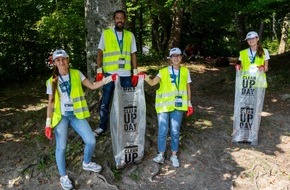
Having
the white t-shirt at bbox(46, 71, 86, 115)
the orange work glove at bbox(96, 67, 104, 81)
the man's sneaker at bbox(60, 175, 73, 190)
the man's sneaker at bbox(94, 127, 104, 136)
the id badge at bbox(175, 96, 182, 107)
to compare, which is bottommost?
the man's sneaker at bbox(60, 175, 73, 190)

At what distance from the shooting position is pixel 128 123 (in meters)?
5.59

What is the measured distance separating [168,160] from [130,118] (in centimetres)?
92

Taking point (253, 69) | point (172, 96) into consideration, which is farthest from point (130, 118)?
point (253, 69)

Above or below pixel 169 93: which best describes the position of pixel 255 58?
above

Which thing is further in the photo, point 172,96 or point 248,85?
point 248,85

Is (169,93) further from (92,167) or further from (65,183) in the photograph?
(65,183)

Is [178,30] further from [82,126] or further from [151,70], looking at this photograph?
[82,126]

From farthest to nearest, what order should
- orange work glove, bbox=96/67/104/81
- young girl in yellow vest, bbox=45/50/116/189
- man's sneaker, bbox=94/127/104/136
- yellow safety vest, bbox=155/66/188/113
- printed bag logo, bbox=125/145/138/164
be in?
man's sneaker, bbox=94/127/104/136 < printed bag logo, bbox=125/145/138/164 < yellow safety vest, bbox=155/66/188/113 < orange work glove, bbox=96/67/104/81 < young girl in yellow vest, bbox=45/50/116/189

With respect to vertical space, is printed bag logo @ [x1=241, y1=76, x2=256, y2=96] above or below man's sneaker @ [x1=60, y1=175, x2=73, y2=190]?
above

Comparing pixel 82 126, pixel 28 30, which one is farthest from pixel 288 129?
pixel 28 30

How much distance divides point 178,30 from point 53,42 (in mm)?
5368

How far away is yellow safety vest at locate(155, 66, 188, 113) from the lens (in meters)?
5.46

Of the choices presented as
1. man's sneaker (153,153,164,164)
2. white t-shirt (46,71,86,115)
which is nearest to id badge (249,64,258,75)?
man's sneaker (153,153,164,164)

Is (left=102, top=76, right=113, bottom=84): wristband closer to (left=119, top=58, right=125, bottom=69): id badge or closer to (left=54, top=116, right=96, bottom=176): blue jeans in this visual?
(left=119, top=58, right=125, bottom=69): id badge
